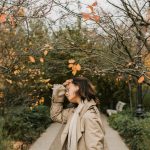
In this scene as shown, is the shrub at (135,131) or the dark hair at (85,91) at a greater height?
the dark hair at (85,91)

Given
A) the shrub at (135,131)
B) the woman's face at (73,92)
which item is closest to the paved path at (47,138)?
the shrub at (135,131)

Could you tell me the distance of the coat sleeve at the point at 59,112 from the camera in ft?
17.8

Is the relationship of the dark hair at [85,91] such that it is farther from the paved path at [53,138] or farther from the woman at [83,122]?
the paved path at [53,138]

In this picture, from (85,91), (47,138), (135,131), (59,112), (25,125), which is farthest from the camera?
(47,138)

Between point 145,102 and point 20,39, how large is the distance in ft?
40.9

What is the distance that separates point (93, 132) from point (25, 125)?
1033 centimetres

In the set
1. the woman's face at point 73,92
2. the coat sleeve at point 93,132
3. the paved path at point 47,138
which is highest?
the woman's face at point 73,92

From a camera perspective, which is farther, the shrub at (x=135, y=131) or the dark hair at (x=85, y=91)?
the shrub at (x=135, y=131)

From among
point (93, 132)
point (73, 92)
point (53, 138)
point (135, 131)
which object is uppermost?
point (73, 92)

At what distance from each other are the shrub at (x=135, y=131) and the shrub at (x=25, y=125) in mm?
2729

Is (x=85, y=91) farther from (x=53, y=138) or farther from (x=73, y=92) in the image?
(x=53, y=138)

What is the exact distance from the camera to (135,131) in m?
13.1

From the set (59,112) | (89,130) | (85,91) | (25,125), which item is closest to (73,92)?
(85,91)

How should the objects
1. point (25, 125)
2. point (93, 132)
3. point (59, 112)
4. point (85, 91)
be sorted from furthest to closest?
1. point (25, 125)
2. point (59, 112)
3. point (85, 91)
4. point (93, 132)
